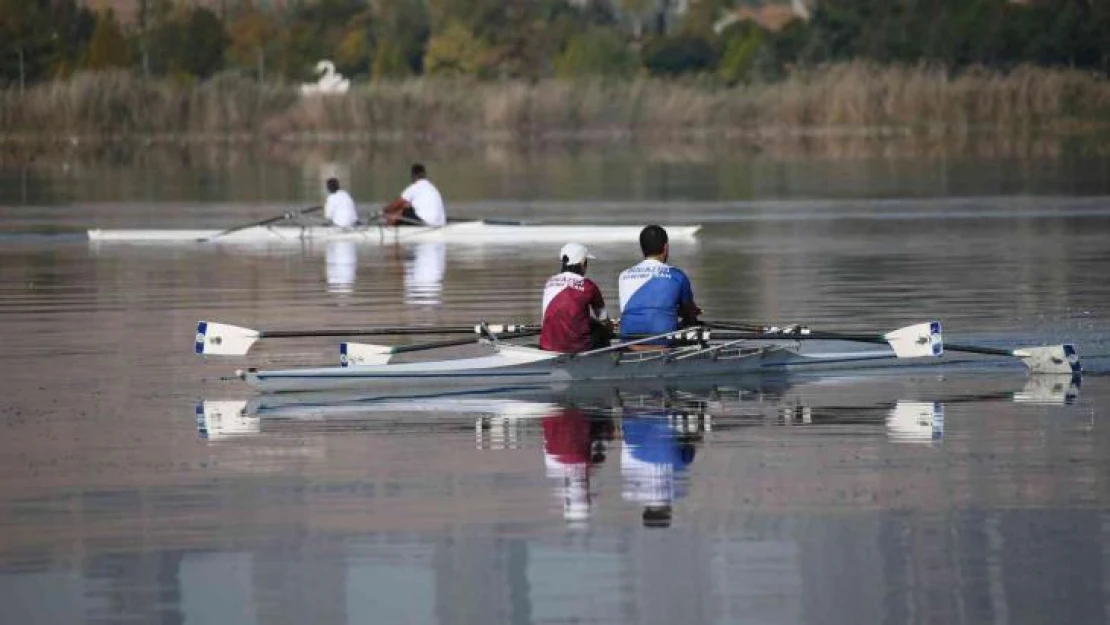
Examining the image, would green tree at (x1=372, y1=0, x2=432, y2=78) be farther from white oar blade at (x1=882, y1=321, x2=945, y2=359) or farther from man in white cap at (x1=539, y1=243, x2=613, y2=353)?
man in white cap at (x1=539, y1=243, x2=613, y2=353)

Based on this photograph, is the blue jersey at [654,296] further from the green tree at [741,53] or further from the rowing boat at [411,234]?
the green tree at [741,53]

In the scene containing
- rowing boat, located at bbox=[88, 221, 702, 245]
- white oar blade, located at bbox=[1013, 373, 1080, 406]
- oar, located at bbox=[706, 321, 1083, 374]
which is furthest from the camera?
rowing boat, located at bbox=[88, 221, 702, 245]

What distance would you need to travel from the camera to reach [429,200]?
34.2 metres

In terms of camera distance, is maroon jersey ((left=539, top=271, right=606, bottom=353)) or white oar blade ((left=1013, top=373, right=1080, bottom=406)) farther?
maroon jersey ((left=539, top=271, right=606, bottom=353))

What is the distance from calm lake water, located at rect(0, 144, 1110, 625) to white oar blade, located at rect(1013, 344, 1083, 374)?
0.54ft

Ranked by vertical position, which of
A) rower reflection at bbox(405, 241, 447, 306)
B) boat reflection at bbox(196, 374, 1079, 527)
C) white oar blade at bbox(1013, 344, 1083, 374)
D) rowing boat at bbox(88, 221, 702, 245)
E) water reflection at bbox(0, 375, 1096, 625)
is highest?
rowing boat at bbox(88, 221, 702, 245)

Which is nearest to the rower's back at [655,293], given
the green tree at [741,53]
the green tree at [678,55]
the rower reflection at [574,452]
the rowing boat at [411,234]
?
the rower reflection at [574,452]

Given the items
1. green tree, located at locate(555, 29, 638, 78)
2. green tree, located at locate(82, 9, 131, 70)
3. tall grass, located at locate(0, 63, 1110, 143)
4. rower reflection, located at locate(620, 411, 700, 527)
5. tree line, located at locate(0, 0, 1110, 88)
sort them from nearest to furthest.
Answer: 1. rower reflection, located at locate(620, 411, 700, 527)
2. tall grass, located at locate(0, 63, 1110, 143)
3. tree line, located at locate(0, 0, 1110, 88)
4. green tree, located at locate(82, 9, 131, 70)
5. green tree, located at locate(555, 29, 638, 78)

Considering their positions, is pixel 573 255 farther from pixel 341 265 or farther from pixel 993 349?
pixel 341 265

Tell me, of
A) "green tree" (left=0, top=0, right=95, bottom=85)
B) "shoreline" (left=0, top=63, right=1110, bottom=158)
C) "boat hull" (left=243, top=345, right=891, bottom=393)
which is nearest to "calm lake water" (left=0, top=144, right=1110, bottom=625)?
"boat hull" (left=243, top=345, right=891, bottom=393)

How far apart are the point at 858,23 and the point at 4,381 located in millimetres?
80870

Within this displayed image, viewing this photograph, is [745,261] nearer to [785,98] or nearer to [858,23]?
[785,98]

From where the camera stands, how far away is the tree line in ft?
285

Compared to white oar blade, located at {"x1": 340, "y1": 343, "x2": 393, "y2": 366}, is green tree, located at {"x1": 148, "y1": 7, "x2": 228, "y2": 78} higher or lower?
higher
